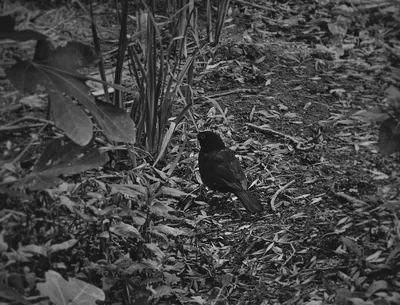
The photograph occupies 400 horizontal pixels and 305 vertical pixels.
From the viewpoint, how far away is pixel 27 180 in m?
2.37

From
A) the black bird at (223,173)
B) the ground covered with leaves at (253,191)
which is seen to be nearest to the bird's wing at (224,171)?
the black bird at (223,173)

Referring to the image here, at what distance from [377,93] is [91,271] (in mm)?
2610

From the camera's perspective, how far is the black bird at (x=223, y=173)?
380 cm

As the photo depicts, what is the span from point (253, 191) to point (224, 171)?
257 mm

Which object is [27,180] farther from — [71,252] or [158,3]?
[158,3]

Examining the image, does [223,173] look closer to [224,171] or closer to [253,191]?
[224,171]

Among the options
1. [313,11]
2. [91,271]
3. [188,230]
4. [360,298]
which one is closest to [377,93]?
[313,11]

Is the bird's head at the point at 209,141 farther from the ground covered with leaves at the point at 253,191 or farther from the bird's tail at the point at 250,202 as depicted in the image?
the bird's tail at the point at 250,202

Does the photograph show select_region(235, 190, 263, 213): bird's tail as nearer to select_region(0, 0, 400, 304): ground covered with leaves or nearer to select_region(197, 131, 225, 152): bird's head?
select_region(0, 0, 400, 304): ground covered with leaves

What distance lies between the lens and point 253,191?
401 cm

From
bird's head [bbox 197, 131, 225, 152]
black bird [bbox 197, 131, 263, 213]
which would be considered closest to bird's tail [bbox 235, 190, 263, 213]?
black bird [bbox 197, 131, 263, 213]

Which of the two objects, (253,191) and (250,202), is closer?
(250,202)

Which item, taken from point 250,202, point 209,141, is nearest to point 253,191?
point 250,202

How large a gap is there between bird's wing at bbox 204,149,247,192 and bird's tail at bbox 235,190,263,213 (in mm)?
69
